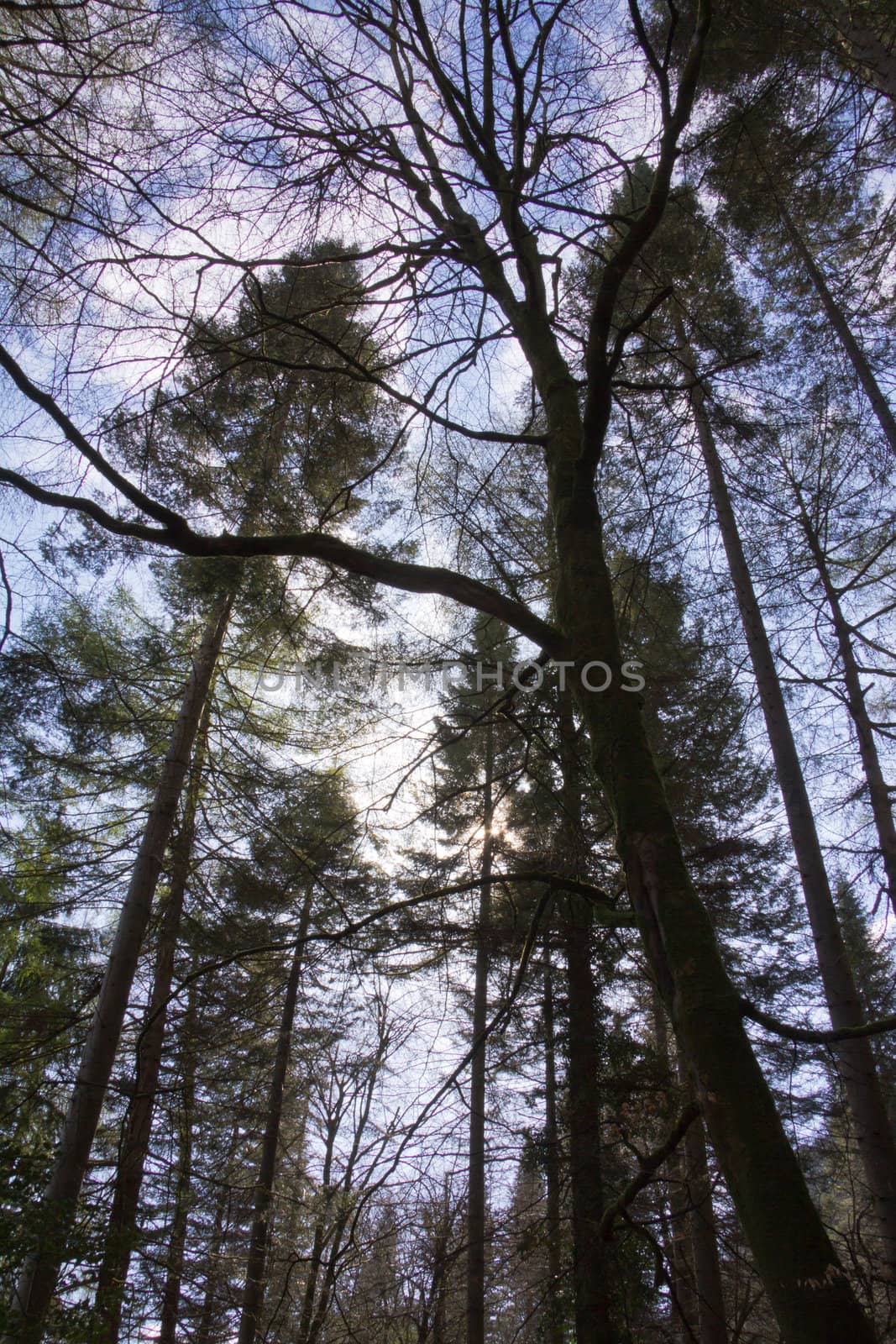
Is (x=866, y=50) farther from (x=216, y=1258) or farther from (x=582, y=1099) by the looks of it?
(x=216, y=1258)

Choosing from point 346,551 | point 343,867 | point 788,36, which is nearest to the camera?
point 346,551

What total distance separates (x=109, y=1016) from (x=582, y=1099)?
13.8ft

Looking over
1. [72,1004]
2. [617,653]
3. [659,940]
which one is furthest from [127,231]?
[72,1004]

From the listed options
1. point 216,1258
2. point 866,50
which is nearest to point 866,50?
point 866,50

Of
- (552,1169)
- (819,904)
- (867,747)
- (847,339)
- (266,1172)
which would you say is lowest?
(552,1169)

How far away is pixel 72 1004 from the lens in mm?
6910

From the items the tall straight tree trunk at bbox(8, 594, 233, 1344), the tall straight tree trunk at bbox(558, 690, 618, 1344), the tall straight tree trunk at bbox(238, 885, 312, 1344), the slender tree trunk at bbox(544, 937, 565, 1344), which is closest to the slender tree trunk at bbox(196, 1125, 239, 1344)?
the tall straight tree trunk at bbox(238, 885, 312, 1344)

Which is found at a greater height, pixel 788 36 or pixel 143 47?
pixel 788 36

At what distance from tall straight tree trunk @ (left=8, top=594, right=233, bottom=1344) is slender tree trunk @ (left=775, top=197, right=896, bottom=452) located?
584 cm

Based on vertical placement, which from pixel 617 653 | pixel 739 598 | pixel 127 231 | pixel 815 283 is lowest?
pixel 617 653

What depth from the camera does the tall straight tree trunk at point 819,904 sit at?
466 centimetres

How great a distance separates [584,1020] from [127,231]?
24.0 ft

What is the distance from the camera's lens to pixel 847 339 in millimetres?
6055

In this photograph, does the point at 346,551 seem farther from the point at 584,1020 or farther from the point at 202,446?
the point at 584,1020
